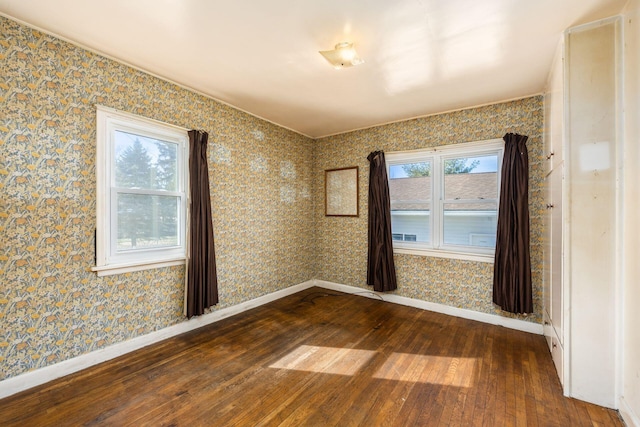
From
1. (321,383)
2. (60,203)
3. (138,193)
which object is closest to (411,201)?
(321,383)

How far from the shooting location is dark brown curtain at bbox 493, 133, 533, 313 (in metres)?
2.98

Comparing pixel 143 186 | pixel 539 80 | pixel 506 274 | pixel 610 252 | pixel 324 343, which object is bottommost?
pixel 324 343

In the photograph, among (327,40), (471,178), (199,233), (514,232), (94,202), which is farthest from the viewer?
(471,178)

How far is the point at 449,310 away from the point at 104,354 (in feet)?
12.0

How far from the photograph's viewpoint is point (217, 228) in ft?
10.7

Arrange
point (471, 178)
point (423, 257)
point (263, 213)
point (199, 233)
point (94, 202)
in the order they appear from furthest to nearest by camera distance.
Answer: point (263, 213)
point (423, 257)
point (471, 178)
point (199, 233)
point (94, 202)

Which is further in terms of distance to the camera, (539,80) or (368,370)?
(539,80)

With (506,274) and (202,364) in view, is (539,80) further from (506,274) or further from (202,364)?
(202,364)

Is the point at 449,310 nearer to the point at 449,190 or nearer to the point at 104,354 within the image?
the point at 449,190

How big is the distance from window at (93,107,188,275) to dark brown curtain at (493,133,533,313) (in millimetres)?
3480

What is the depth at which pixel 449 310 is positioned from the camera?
3.53 meters

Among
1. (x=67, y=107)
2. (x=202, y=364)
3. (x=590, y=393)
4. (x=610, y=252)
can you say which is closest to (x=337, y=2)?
(x=67, y=107)

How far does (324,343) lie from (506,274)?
212cm

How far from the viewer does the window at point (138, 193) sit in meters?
2.36
